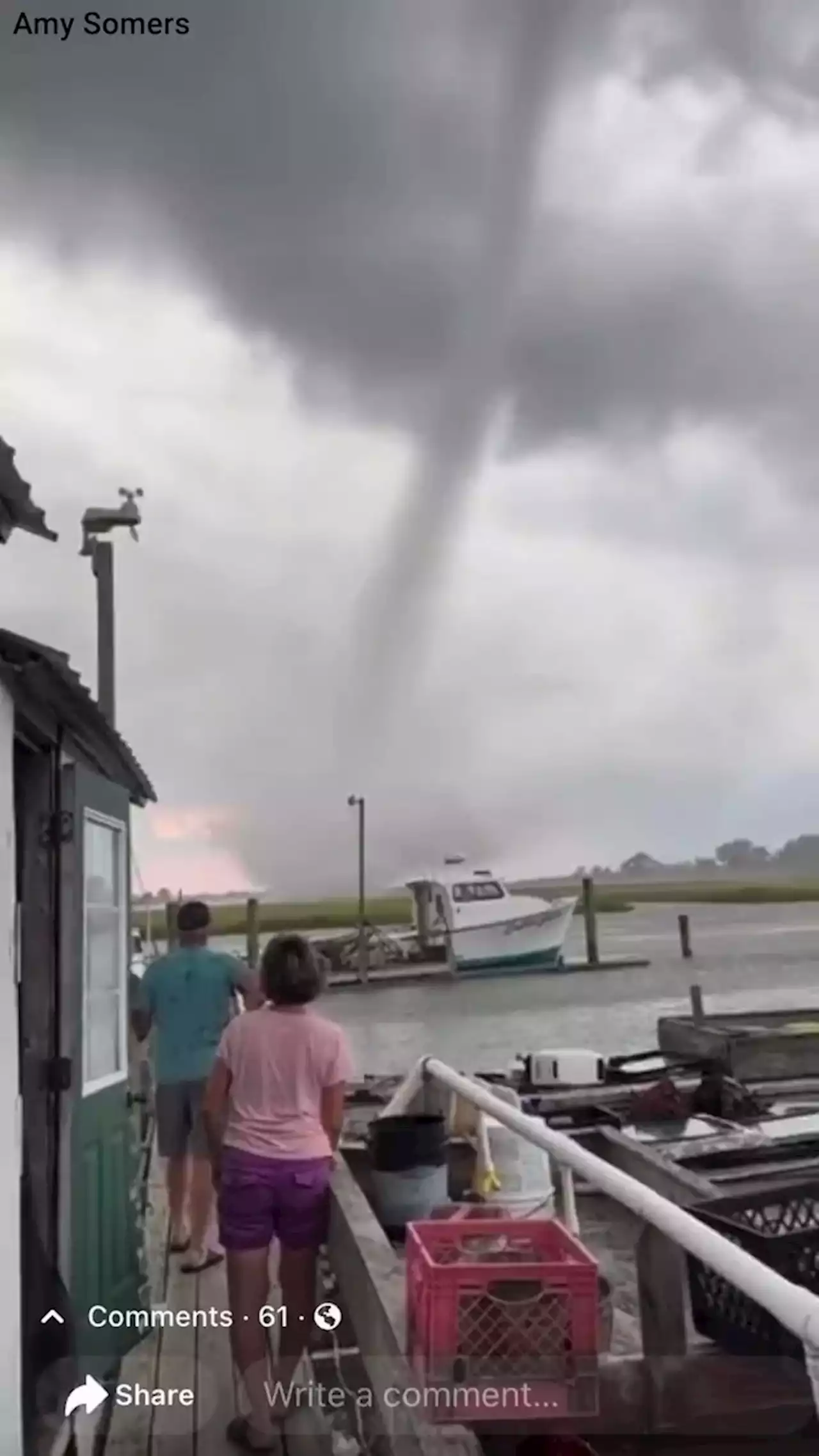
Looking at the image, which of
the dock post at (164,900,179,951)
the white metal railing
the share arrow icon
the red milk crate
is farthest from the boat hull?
the red milk crate

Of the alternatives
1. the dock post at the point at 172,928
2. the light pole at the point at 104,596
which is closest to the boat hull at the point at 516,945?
the dock post at the point at 172,928

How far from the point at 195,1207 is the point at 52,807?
206 centimetres

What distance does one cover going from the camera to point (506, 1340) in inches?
117

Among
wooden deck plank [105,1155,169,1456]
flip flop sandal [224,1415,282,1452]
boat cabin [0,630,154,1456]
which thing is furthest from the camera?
wooden deck plank [105,1155,169,1456]

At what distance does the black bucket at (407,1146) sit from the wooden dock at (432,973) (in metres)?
43.8

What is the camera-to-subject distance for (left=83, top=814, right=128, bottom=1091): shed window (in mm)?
4594

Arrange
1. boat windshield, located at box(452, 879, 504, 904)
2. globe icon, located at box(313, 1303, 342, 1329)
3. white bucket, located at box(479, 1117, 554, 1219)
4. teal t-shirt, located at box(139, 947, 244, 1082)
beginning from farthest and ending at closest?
boat windshield, located at box(452, 879, 504, 904) < teal t-shirt, located at box(139, 947, 244, 1082) < white bucket, located at box(479, 1117, 554, 1219) < globe icon, located at box(313, 1303, 342, 1329)

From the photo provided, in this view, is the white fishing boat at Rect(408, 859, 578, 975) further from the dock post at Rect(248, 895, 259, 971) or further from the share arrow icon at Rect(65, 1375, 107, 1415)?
the share arrow icon at Rect(65, 1375, 107, 1415)

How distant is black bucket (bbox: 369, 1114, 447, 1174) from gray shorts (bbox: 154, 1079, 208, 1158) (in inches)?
30.8

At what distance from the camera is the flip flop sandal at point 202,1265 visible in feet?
17.5

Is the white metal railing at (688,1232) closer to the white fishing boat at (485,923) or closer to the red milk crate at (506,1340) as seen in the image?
the red milk crate at (506,1340)

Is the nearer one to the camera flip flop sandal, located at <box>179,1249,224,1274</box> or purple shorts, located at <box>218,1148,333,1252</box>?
purple shorts, located at <box>218,1148,333,1252</box>

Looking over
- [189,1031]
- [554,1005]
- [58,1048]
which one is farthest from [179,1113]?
[554,1005]

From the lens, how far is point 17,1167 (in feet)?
11.0
